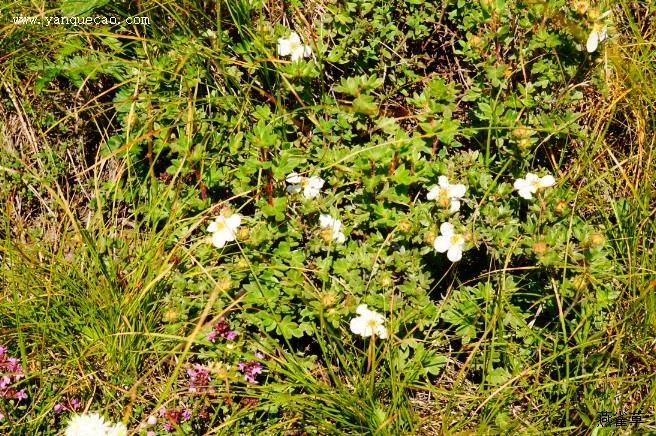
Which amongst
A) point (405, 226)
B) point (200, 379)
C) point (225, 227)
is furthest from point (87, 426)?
A: point (405, 226)

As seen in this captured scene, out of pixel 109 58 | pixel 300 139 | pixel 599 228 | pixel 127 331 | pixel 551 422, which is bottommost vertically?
pixel 551 422

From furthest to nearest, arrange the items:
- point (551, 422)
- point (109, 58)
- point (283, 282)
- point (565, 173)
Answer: point (109, 58) < point (565, 173) < point (283, 282) < point (551, 422)

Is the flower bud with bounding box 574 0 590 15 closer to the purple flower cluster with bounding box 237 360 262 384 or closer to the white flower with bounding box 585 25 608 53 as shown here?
the white flower with bounding box 585 25 608 53

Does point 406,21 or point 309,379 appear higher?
point 406,21

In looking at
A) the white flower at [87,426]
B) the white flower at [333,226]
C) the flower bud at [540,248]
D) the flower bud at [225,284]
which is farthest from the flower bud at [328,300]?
the white flower at [87,426]

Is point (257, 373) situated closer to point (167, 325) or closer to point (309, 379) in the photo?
point (309, 379)

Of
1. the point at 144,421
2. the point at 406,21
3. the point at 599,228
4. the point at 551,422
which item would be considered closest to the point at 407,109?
the point at 406,21

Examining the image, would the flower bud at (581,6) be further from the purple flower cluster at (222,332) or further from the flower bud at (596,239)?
the purple flower cluster at (222,332)
